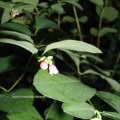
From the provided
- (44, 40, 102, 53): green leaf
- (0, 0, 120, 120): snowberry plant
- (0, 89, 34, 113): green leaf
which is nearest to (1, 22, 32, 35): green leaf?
(0, 0, 120, 120): snowberry plant

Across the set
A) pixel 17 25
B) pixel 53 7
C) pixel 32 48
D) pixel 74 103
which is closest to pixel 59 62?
pixel 53 7

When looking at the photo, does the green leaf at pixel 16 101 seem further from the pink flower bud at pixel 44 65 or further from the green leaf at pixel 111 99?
the green leaf at pixel 111 99

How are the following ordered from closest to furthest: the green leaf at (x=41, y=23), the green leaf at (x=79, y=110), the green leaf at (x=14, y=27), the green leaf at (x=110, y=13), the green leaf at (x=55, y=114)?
the green leaf at (x=79, y=110), the green leaf at (x=55, y=114), the green leaf at (x=14, y=27), the green leaf at (x=41, y=23), the green leaf at (x=110, y=13)

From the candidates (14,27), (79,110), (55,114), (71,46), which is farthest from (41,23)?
(79,110)

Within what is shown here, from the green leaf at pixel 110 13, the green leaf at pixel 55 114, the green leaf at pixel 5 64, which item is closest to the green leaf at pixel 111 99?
the green leaf at pixel 55 114

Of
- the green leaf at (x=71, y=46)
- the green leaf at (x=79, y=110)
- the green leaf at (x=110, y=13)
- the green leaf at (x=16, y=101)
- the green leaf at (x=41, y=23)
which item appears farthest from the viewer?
the green leaf at (x=110, y=13)

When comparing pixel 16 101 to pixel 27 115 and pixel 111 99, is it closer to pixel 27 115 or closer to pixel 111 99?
pixel 27 115
